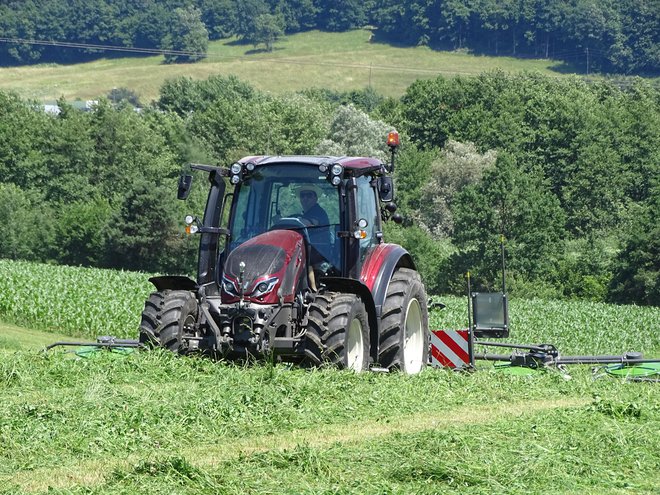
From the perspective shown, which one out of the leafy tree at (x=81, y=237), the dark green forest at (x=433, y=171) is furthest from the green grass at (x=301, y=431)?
the leafy tree at (x=81, y=237)

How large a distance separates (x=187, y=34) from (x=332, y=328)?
150m

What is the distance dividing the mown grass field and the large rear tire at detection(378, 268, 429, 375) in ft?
1.90

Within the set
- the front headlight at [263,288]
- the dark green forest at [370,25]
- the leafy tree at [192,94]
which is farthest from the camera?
the dark green forest at [370,25]

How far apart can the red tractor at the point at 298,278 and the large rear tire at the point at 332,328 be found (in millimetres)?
10

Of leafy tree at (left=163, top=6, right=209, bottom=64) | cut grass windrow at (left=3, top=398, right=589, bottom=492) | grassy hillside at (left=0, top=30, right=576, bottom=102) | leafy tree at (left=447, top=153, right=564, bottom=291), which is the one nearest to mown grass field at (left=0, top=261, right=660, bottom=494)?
cut grass windrow at (left=3, top=398, right=589, bottom=492)

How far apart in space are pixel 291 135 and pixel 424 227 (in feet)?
44.5

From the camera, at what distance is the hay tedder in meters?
11.4

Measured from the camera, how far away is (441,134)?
89.9 m

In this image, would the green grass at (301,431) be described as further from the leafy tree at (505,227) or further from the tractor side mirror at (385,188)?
the leafy tree at (505,227)

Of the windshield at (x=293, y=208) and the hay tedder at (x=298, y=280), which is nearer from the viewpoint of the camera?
the hay tedder at (x=298, y=280)

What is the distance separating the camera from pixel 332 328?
37.4 ft

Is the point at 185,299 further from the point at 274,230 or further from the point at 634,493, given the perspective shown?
the point at 634,493

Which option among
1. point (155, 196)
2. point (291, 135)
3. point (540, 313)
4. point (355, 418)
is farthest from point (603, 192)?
point (355, 418)

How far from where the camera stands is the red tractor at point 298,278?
11438mm
